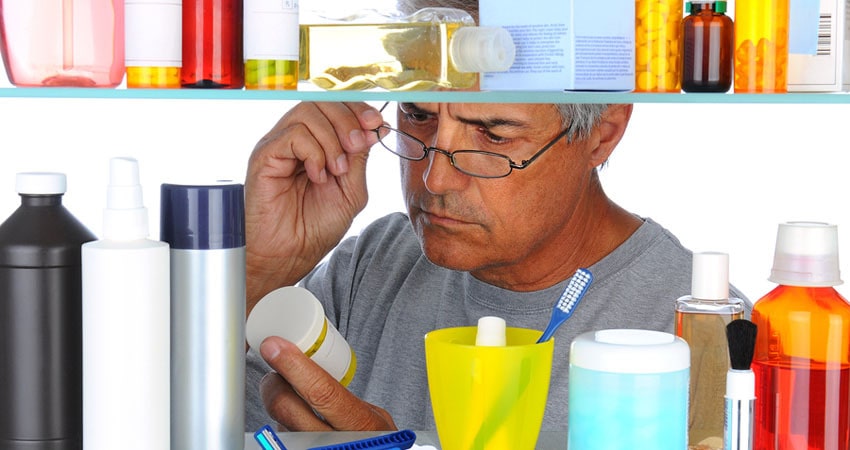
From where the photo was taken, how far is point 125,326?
624 millimetres

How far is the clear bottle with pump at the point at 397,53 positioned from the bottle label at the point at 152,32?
8 cm

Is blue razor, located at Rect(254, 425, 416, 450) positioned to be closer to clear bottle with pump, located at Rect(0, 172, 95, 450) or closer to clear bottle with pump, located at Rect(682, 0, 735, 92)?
clear bottle with pump, located at Rect(0, 172, 95, 450)

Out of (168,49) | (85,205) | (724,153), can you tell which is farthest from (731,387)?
(85,205)

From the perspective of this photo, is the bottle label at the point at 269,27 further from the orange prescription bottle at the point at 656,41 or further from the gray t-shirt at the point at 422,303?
the gray t-shirt at the point at 422,303

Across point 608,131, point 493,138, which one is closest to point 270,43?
point 493,138

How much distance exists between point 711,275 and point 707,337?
51 millimetres

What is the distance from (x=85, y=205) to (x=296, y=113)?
0.39 metres

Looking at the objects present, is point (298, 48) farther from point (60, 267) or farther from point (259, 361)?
point (259, 361)

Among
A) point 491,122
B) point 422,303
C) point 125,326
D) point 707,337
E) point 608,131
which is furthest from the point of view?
point 422,303

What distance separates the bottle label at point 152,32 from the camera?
66 cm

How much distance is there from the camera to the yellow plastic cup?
679 millimetres

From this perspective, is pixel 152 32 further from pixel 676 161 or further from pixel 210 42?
pixel 676 161

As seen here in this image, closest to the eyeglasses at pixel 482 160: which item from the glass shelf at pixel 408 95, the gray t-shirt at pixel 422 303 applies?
the gray t-shirt at pixel 422 303

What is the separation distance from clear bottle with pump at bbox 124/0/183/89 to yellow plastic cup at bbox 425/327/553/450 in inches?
9.6
